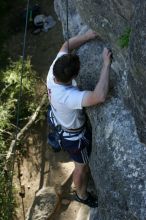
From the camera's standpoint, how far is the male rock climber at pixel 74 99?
5.62 m

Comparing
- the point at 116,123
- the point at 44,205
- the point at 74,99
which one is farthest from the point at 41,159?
the point at 74,99

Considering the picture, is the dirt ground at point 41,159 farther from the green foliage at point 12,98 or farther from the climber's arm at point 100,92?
the climber's arm at point 100,92

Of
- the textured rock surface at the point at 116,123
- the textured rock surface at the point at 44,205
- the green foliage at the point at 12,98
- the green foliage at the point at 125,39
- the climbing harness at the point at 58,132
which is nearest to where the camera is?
the green foliage at the point at 125,39

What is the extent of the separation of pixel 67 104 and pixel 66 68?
1.43 feet

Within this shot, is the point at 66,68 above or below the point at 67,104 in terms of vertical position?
above

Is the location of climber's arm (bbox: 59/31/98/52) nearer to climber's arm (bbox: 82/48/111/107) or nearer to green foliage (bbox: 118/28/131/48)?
climber's arm (bbox: 82/48/111/107)

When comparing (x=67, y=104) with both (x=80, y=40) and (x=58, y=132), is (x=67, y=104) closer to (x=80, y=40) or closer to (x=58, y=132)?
(x=58, y=132)

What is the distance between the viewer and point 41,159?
35.6 feet

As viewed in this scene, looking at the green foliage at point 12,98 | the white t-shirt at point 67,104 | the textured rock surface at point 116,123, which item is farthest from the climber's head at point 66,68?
the green foliage at point 12,98

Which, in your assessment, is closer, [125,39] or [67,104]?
[125,39]

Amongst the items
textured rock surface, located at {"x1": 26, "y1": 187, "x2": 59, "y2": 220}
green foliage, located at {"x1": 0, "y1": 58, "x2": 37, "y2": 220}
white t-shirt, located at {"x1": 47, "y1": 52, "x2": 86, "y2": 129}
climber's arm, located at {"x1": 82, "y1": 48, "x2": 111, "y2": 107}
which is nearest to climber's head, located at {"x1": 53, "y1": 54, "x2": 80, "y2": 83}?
white t-shirt, located at {"x1": 47, "y1": 52, "x2": 86, "y2": 129}

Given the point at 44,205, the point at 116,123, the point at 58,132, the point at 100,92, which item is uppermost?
the point at 100,92

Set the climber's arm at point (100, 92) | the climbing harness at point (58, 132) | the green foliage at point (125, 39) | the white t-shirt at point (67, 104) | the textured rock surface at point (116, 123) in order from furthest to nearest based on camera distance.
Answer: the climbing harness at point (58, 132) < the white t-shirt at point (67, 104) < the climber's arm at point (100, 92) < the textured rock surface at point (116, 123) < the green foliage at point (125, 39)

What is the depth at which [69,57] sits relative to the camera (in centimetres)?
564
